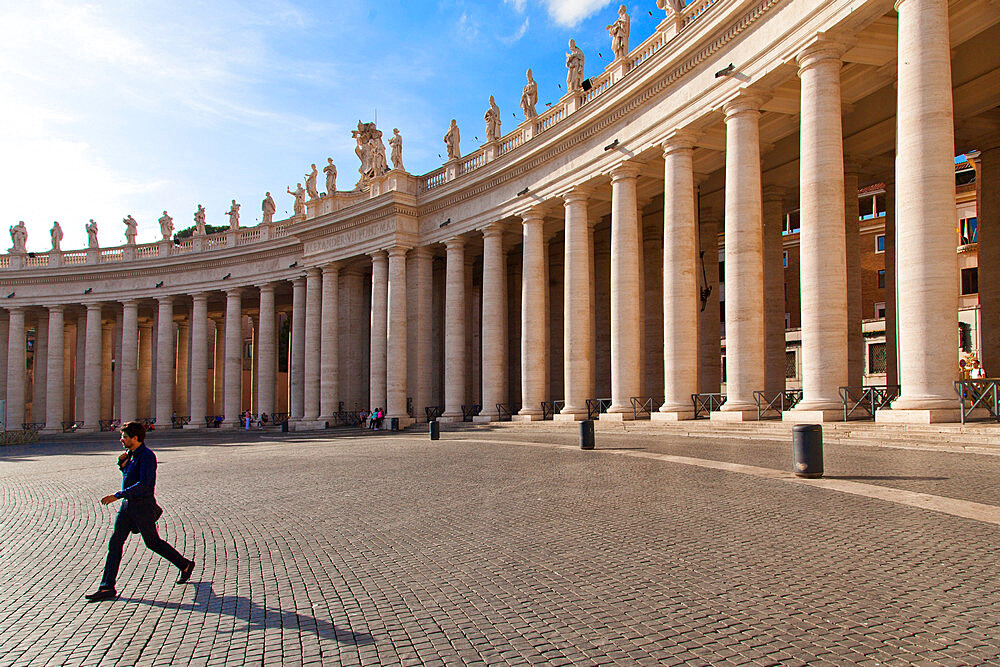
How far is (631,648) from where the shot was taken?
19.1 ft

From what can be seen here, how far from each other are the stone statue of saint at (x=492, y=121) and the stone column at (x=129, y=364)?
126 ft

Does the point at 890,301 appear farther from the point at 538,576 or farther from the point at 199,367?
the point at 199,367

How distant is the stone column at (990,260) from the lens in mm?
27906

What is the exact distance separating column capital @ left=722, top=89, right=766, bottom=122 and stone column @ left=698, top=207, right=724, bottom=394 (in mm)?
12308

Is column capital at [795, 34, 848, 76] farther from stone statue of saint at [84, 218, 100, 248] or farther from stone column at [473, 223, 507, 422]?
stone statue of saint at [84, 218, 100, 248]

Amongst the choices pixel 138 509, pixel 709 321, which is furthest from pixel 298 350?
pixel 138 509

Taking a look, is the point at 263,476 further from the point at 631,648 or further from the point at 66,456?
the point at 66,456

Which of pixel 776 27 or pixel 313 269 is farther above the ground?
pixel 776 27

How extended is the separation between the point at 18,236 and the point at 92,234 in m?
7.56

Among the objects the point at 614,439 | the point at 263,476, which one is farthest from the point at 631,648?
the point at 614,439

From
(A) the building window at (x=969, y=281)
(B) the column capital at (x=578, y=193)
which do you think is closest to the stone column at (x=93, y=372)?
(B) the column capital at (x=578, y=193)

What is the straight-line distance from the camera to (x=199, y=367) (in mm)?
59219

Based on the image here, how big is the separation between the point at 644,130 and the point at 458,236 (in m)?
15.7

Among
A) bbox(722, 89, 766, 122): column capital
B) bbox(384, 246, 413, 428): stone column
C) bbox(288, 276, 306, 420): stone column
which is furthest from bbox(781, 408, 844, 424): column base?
bbox(288, 276, 306, 420): stone column
